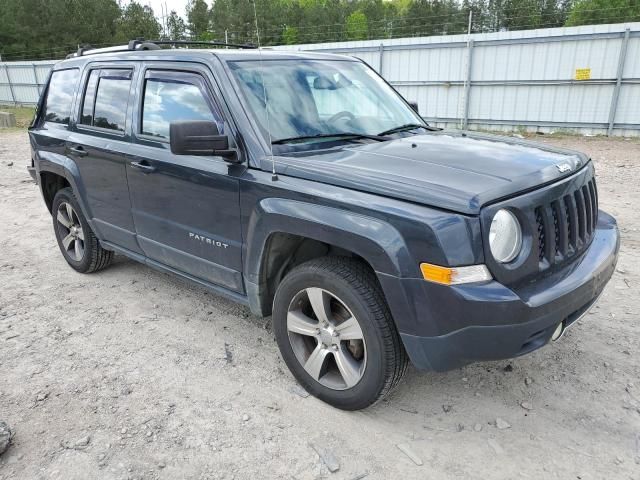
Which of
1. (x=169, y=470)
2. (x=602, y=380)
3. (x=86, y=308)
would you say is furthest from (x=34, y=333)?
(x=602, y=380)

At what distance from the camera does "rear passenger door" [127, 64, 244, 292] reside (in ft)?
10.7

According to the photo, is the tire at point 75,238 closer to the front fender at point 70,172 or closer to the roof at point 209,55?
the front fender at point 70,172

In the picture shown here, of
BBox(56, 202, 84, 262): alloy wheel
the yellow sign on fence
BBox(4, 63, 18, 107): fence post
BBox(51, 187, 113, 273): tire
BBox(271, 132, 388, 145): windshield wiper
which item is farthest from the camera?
BBox(4, 63, 18, 107): fence post

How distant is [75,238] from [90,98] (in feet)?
4.67

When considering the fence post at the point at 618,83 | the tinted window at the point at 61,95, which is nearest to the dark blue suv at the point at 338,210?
the tinted window at the point at 61,95

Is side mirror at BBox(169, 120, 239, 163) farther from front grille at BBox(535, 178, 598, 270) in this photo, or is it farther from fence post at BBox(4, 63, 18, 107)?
fence post at BBox(4, 63, 18, 107)

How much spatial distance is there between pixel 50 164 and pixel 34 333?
1.69 m

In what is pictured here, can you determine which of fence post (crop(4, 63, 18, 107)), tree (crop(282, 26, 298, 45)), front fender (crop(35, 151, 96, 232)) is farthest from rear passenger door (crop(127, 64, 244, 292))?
fence post (crop(4, 63, 18, 107))

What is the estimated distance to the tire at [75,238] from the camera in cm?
483

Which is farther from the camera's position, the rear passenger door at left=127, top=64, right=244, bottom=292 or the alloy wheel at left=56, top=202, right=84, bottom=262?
the alloy wheel at left=56, top=202, right=84, bottom=262

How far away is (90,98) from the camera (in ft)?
14.3

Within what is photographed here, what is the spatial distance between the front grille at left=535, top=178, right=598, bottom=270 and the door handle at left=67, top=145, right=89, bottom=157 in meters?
3.52

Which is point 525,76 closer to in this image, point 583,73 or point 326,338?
point 583,73

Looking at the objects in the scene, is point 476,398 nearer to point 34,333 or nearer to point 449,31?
point 34,333
